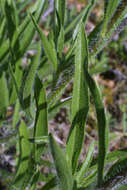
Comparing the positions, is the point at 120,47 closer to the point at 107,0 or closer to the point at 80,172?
the point at 107,0

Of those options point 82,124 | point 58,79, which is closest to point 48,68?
point 58,79

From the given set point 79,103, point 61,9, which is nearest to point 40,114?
point 79,103

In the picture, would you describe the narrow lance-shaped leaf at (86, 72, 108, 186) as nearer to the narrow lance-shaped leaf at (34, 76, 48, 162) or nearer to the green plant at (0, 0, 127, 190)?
the green plant at (0, 0, 127, 190)

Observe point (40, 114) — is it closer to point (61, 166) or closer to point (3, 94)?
point (61, 166)

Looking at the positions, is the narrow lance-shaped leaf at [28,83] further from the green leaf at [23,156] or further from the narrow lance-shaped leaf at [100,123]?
the narrow lance-shaped leaf at [100,123]

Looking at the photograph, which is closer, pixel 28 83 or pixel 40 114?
pixel 40 114

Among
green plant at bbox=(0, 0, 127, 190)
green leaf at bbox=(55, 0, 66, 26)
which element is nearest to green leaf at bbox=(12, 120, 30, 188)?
green plant at bbox=(0, 0, 127, 190)

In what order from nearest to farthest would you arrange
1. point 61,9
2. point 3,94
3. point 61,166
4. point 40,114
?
point 61,166, point 40,114, point 61,9, point 3,94
